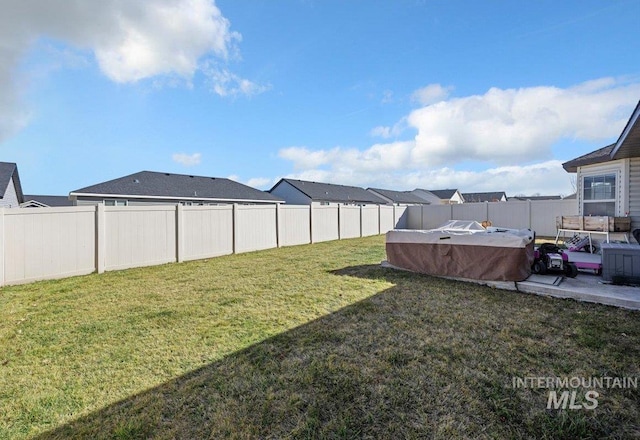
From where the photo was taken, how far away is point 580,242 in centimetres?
750

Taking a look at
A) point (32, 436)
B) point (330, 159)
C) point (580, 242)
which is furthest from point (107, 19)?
point (330, 159)

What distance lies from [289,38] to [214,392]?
994 centimetres

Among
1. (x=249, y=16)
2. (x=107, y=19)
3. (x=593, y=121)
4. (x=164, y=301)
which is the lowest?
(x=164, y=301)

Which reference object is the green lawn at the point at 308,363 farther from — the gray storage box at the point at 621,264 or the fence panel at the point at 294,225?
the fence panel at the point at 294,225

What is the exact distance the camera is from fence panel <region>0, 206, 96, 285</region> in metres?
5.82

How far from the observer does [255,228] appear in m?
10.4

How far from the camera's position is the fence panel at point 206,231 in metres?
8.52

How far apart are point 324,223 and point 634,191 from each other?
10.1 metres

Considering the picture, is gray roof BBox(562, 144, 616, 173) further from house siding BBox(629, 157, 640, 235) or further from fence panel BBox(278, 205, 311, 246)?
fence panel BBox(278, 205, 311, 246)

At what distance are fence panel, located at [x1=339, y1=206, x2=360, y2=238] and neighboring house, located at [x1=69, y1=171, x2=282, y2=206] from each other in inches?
364

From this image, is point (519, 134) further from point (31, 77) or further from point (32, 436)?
point (31, 77)

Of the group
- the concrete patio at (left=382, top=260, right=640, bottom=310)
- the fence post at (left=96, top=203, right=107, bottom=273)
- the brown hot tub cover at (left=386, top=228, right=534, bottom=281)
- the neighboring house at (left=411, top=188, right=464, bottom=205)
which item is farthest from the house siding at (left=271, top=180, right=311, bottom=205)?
the neighboring house at (left=411, top=188, right=464, bottom=205)

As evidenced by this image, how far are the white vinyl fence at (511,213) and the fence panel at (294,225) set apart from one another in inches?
362

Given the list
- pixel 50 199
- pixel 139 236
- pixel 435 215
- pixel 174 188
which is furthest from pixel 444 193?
pixel 50 199
